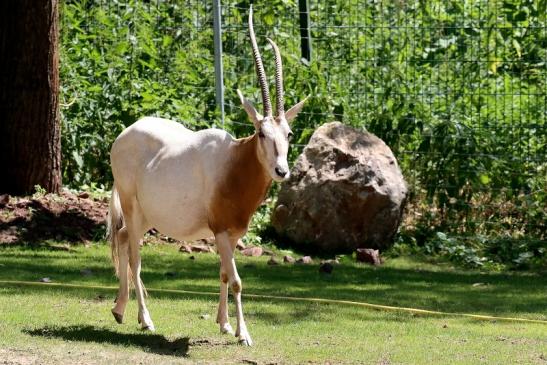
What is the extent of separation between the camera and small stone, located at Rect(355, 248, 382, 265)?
1265 cm

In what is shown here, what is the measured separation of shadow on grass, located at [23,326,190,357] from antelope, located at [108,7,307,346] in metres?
0.30

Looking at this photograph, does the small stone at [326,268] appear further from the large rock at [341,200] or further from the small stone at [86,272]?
the small stone at [86,272]

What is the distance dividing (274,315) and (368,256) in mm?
3296

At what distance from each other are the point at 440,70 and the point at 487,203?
1.87 metres

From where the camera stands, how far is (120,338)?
8.31m

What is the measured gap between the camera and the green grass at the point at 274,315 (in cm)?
802

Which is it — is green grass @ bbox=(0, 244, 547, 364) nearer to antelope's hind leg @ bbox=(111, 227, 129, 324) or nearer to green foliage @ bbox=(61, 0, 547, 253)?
antelope's hind leg @ bbox=(111, 227, 129, 324)

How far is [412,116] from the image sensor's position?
47.1 ft

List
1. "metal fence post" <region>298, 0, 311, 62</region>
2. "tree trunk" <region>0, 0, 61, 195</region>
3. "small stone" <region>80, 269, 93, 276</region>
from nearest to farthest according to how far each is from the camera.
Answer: "small stone" <region>80, 269, 93, 276</region> → "tree trunk" <region>0, 0, 61, 195</region> → "metal fence post" <region>298, 0, 311, 62</region>

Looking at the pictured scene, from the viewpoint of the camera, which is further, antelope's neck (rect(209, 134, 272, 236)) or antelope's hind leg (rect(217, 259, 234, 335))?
antelope's hind leg (rect(217, 259, 234, 335))

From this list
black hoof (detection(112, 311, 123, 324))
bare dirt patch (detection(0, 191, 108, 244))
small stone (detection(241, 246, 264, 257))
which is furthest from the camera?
small stone (detection(241, 246, 264, 257))

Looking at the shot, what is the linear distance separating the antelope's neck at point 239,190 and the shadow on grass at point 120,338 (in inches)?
33.1

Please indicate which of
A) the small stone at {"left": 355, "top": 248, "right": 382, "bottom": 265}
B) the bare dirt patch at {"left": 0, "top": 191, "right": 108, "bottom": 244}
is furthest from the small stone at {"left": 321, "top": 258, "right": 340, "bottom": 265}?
the bare dirt patch at {"left": 0, "top": 191, "right": 108, "bottom": 244}

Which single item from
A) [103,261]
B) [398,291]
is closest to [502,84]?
[398,291]
